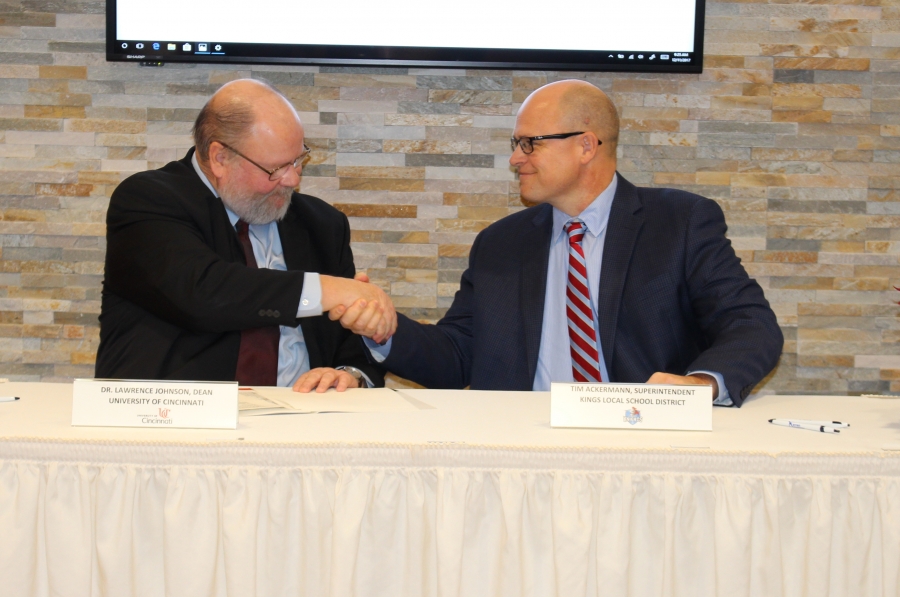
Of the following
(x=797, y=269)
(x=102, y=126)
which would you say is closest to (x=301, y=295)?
(x=102, y=126)

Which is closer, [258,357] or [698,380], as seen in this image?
[698,380]

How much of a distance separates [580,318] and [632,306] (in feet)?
0.52

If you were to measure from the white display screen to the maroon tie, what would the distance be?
1.32m

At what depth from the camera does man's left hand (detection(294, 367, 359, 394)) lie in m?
1.90

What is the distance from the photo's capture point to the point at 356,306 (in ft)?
7.04

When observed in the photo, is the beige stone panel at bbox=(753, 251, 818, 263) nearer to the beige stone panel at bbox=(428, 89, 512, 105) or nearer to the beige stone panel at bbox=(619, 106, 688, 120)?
the beige stone panel at bbox=(619, 106, 688, 120)

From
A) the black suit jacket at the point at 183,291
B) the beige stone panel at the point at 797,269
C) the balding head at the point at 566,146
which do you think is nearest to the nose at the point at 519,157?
the balding head at the point at 566,146

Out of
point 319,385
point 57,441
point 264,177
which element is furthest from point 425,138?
point 57,441

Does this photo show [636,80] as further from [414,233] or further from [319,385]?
[319,385]

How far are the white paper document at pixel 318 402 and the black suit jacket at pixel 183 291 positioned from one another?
0.33 metres

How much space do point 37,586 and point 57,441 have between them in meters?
0.24

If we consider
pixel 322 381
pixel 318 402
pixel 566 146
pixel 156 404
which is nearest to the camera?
pixel 156 404

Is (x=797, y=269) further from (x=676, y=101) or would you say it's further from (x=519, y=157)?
(x=519, y=157)

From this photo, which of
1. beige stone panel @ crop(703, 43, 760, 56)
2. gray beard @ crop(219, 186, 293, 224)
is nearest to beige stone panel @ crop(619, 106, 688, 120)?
beige stone panel @ crop(703, 43, 760, 56)
